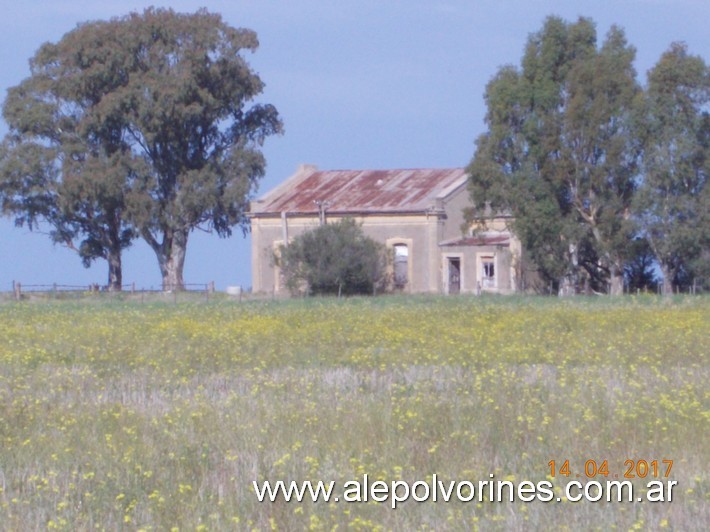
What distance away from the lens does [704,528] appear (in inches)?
274

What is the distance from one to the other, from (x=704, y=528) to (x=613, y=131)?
40.4 metres

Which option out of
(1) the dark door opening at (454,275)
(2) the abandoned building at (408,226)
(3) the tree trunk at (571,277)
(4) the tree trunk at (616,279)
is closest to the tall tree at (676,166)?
(4) the tree trunk at (616,279)

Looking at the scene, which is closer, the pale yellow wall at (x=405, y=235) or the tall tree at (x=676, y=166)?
the tall tree at (x=676, y=166)

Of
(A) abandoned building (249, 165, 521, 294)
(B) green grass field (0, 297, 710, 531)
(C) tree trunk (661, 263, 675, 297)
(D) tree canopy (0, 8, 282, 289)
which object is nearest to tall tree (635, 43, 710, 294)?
(C) tree trunk (661, 263, 675, 297)

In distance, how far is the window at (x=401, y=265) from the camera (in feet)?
172

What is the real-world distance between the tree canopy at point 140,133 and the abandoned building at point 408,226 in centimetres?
231

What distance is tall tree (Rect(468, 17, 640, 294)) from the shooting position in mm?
45500

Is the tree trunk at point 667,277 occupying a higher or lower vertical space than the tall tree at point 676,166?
lower

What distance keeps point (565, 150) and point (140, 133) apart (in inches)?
803

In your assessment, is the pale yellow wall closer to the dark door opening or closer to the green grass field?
the dark door opening

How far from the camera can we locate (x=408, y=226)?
171 feet

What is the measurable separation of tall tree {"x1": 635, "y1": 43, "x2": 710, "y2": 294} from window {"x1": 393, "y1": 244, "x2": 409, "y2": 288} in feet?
39.6

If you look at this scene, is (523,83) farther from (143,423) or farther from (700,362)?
(143,423)

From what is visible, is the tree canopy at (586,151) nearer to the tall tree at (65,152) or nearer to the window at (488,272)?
the window at (488,272)
